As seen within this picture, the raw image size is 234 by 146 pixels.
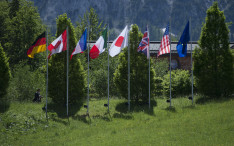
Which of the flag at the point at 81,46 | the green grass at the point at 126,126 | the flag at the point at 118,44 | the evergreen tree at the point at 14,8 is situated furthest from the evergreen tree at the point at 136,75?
the evergreen tree at the point at 14,8

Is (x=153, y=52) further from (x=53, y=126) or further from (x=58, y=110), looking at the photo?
(x=53, y=126)

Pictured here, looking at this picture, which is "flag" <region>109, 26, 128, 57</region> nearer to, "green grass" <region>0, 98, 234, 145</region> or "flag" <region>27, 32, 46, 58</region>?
"green grass" <region>0, 98, 234, 145</region>

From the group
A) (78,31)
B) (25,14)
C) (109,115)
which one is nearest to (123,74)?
(109,115)

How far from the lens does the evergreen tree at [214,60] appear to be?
2158cm

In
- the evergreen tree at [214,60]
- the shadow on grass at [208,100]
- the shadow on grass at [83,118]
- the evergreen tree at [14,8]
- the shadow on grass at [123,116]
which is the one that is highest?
the evergreen tree at [14,8]

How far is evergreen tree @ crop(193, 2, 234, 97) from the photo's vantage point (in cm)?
2158

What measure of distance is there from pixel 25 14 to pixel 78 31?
1666cm

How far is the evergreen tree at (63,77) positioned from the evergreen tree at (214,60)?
10136mm

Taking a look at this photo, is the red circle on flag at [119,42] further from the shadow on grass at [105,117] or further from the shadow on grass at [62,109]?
the shadow on grass at [62,109]

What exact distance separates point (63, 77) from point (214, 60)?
1287cm

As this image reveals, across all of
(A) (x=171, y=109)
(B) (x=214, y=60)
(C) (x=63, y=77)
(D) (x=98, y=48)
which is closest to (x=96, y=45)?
(D) (x=98, y=48)

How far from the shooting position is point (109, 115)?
19422 millimetres

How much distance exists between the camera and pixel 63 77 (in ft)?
73.1

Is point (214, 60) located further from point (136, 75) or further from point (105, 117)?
point (105, 117)
